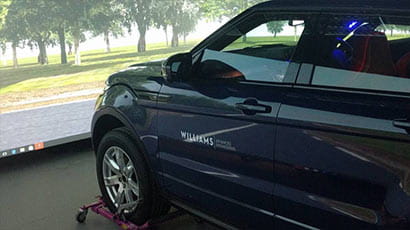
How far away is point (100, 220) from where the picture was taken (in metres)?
3.80

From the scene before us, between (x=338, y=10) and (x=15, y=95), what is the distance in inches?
157

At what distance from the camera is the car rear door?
1807mm

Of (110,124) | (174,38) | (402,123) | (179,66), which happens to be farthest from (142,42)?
(402,123)

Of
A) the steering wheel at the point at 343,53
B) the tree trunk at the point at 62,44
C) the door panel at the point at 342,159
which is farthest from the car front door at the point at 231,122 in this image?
the tree trunk at the point at 62,44

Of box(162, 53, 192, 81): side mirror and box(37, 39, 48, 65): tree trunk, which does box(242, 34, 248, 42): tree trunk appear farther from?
box(37, 39, 48, 65): tree trunk

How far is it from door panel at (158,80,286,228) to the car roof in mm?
441

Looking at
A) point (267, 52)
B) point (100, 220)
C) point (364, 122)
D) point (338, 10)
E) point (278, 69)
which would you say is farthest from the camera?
point (100, 220)

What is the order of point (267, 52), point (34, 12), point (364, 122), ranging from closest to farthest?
point (364, 122)
point (267, 52)
point (34, 12)

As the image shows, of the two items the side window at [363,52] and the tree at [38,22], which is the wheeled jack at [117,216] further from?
the tree at [38,22]

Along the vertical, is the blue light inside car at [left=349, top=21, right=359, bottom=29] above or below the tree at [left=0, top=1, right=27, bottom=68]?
below

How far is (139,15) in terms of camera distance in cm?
602

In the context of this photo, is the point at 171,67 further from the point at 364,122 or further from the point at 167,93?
the point at 364,122

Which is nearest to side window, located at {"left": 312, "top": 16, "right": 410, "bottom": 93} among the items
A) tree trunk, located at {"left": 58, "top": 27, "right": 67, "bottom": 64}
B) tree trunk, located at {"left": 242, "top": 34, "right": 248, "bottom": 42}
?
tree trunk, located at {"left": 242, "top": 34, "right": 248, "bottom": 42}

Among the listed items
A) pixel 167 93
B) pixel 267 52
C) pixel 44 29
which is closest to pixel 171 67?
pixel 167 93
